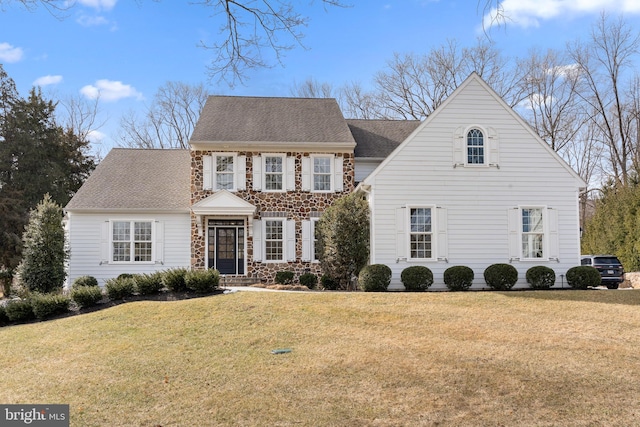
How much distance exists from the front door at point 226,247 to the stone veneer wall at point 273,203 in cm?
35

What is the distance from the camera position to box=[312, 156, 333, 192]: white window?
22688 millimetres

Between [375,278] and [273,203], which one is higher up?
[273,203]

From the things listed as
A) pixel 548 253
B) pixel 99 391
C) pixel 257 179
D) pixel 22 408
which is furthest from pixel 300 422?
pixel 257 179

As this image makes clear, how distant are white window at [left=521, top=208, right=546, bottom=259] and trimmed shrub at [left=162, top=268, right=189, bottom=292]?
10.9 m

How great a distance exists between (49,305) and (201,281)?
4279 mm

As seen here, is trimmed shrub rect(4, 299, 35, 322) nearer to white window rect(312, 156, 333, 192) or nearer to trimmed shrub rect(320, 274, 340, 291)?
trimmed shrub rect(320, 274, 340, 291)

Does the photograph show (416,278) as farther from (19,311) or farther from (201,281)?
(19,311)

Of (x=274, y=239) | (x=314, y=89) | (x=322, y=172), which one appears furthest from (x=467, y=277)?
(x=314, y=89)

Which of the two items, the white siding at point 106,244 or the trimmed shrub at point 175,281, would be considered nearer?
the trimmed shrub at point 175,281

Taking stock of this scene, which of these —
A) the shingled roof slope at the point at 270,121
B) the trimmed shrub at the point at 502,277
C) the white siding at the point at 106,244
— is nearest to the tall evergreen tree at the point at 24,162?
the white siding at the point at 106,244

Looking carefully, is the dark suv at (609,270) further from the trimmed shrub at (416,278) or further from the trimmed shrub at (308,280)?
the trimmed shrub at (308,280)

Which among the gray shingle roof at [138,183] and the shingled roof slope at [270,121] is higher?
the shingled roof slope at [270,121]

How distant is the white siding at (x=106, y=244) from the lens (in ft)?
71.3

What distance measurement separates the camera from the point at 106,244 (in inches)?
859
